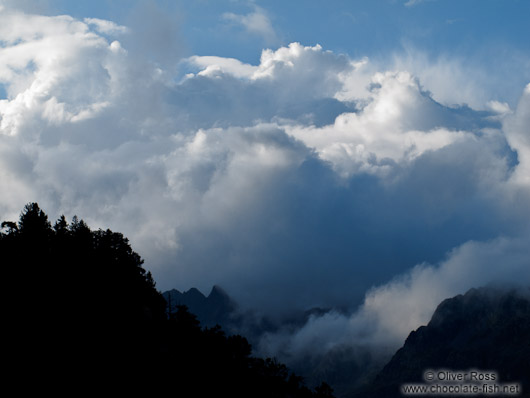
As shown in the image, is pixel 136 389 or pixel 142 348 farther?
pixel 142 348

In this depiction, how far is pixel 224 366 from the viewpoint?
128750 millimetres

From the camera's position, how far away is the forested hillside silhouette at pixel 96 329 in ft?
299

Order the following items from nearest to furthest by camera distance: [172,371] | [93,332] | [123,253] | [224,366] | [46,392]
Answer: [46,392], [93,332], [172,371], [224,366], [123,253]

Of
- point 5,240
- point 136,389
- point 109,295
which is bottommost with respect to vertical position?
point 136,389

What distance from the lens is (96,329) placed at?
102m

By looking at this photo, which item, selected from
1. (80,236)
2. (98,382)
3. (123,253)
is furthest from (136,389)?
(123,253)

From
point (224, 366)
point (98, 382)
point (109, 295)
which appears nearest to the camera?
point (98, 382)

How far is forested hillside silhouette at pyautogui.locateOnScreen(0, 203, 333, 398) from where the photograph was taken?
91.1 meters

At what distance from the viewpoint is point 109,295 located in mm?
115688

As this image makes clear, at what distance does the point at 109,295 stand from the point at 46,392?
1262 inches

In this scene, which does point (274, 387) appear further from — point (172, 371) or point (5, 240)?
point (5, 240)

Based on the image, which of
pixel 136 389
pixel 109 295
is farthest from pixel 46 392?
pixel 109 295

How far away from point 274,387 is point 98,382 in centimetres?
6581

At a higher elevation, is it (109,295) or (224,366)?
(109,295)
